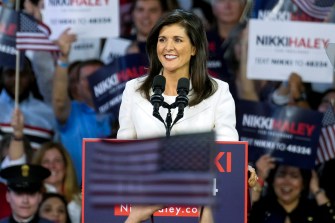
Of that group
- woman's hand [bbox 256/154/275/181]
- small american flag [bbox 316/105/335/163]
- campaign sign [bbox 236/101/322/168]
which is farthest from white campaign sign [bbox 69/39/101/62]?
small american flag [bbox 316/105/335/163]

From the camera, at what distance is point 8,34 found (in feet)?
31.4

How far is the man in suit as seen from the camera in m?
9.01

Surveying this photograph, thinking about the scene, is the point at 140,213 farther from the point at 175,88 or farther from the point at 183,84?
the point at 175,88

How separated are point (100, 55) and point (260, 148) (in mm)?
1618

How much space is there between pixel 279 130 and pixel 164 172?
4695 millimetres

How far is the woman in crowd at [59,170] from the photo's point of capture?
9.32m

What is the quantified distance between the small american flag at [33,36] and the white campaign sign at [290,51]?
1671mm

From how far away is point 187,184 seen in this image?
468 centimetres

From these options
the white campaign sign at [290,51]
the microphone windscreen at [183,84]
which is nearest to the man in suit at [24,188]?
the white campaign sign at [290,51]

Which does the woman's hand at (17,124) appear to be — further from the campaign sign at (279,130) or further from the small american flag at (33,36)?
the campaign sign at (279,130)

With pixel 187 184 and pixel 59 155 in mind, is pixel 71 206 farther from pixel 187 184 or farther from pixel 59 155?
pixel 187 184

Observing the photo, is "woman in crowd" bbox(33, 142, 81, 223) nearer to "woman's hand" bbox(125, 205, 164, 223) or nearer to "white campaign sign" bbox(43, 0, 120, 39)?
"white campaign sign" bbox(43, 0, 120, 39)

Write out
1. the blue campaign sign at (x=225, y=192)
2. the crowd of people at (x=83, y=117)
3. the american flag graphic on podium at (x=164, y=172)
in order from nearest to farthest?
the american flag graphic on podium at (x=164, y=172)
the blue campaign sign at (x=225, y=192)
the crowd of people at (x=83, y=117)

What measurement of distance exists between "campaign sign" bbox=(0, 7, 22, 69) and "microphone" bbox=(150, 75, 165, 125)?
4.36 metres
